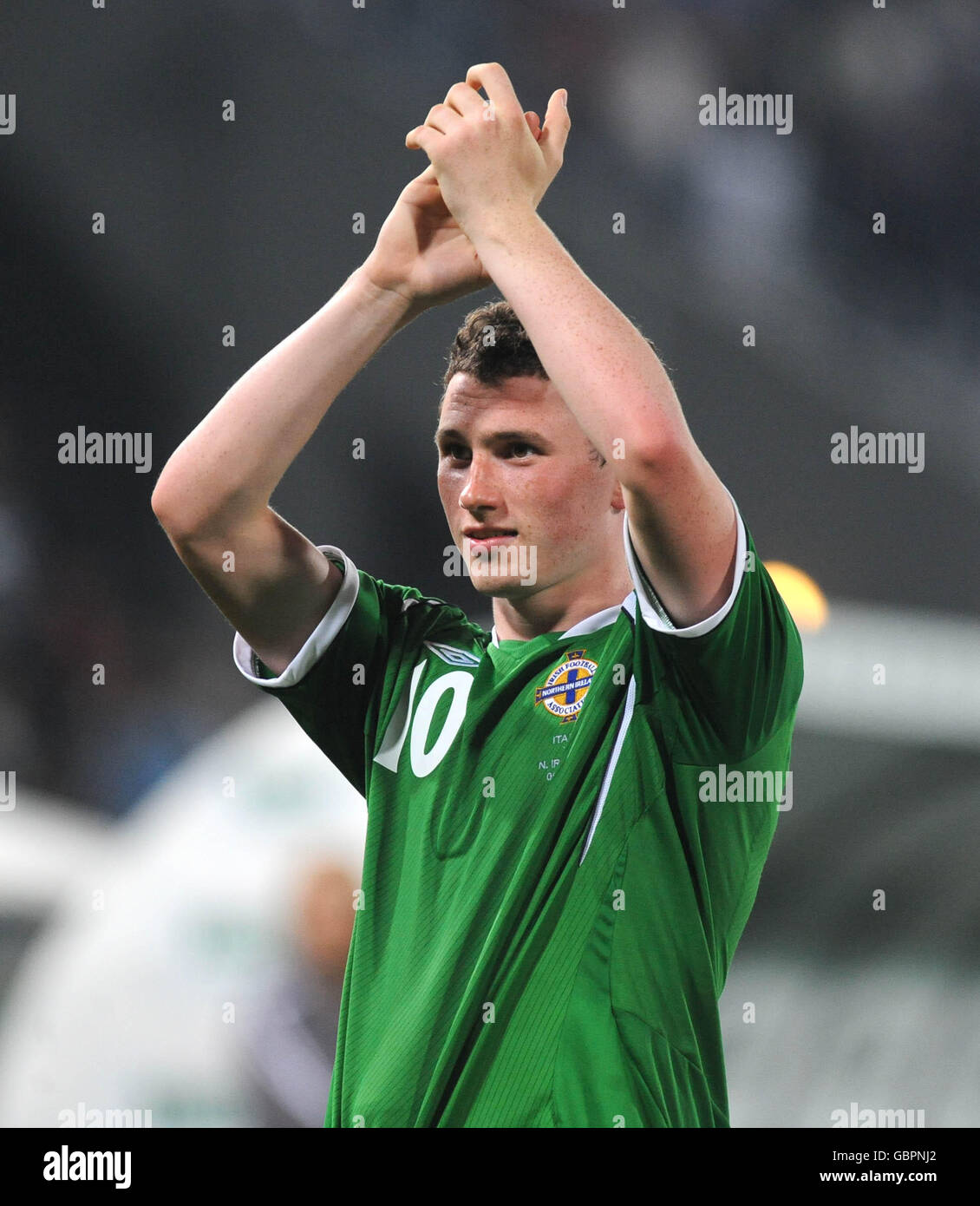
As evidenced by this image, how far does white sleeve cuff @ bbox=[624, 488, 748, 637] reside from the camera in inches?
65.9

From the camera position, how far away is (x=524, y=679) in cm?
201

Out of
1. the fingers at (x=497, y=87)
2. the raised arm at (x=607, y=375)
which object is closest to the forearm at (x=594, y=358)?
the raised arm at (x=607, y=375)

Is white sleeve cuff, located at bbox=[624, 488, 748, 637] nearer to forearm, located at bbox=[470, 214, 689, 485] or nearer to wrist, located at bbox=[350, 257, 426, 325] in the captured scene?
forearm, located at bbox=[470, 214, 689, 485]

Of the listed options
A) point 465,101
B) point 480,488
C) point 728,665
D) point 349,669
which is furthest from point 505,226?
point 349,669

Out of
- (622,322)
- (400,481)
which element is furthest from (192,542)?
(400,481)

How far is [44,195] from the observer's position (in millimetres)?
4648

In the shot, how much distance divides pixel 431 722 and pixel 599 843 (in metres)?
0.37

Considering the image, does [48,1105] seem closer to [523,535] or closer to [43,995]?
[43,995]

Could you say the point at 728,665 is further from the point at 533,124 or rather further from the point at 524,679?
the point at 533,124

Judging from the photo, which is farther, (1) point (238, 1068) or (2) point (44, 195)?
(2) point (44, 195)

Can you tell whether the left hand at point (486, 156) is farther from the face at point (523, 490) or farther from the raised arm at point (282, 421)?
the face at point (523, 490)

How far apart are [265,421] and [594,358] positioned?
0.53m

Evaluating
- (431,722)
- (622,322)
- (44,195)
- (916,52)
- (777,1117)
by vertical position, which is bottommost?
(777,1117)

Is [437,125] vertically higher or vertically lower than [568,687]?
higher
